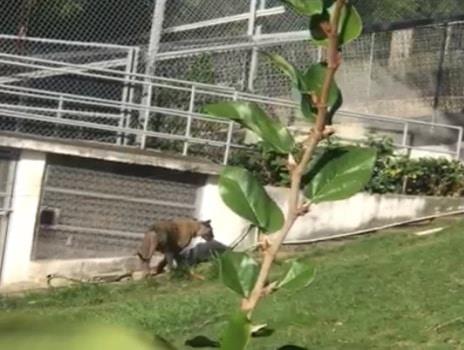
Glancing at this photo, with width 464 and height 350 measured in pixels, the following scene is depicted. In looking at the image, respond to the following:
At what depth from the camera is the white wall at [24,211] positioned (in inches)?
532

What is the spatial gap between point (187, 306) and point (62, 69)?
3725 millimetres

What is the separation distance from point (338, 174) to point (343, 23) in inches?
7.2

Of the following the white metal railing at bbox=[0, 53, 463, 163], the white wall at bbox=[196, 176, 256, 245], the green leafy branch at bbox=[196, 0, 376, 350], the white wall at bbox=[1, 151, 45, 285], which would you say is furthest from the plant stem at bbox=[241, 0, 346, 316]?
the white wall at bbox=[196, 176, 256, 245]

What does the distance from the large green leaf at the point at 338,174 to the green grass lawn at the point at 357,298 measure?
22.2 ft

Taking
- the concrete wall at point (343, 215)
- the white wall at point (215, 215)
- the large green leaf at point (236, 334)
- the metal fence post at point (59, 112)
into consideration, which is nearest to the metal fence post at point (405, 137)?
the concrete wall at point (343, 215)

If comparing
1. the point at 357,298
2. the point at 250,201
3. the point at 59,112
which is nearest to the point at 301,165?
the point at 250,201

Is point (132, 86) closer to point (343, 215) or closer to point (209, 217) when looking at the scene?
point (209, 217)

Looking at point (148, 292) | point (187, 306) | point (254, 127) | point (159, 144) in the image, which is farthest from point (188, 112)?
point (254, 127)

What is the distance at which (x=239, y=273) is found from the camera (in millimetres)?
1560

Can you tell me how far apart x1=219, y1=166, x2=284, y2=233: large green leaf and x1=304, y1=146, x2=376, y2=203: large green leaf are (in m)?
0.05

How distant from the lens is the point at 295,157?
156 cm

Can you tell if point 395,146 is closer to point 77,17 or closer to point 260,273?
point 77,17

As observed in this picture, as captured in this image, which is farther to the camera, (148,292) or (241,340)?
(148,292)

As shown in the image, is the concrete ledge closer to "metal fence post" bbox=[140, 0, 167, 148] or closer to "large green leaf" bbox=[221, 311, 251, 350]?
"metal fence post" bbox=[140, 0, 167, 148]
